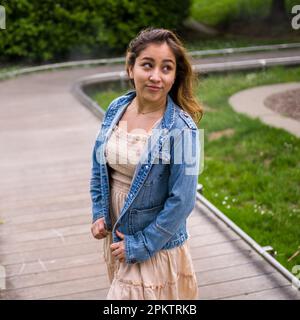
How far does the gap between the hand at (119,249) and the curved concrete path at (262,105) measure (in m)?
6.05

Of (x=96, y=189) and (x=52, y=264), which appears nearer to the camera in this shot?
(x=96, y=189)

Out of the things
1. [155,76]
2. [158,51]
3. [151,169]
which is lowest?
[151,169]

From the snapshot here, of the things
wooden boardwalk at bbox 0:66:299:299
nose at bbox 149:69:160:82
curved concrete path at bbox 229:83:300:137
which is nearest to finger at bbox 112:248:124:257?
nose at bbox 149:69:160:82

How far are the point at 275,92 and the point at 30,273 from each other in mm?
8309

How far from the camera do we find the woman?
9.45ft

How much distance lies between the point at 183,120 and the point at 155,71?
0.91 feet

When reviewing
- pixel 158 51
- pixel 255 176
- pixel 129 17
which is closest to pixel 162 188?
pixel 158 51

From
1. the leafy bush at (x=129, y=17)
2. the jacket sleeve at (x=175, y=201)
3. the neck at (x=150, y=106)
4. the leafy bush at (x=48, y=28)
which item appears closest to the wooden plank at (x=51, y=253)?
the jacket sleeve at (x=175, y=201)

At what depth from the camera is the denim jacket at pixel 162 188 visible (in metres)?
2.86

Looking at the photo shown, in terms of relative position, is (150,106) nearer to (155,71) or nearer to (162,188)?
(155,71)

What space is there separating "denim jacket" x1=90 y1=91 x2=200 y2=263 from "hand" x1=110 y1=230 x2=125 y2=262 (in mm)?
25

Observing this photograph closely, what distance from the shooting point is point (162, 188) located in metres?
2.95

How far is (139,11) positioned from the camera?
1770 cm

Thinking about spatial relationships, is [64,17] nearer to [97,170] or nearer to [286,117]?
[286,117]
